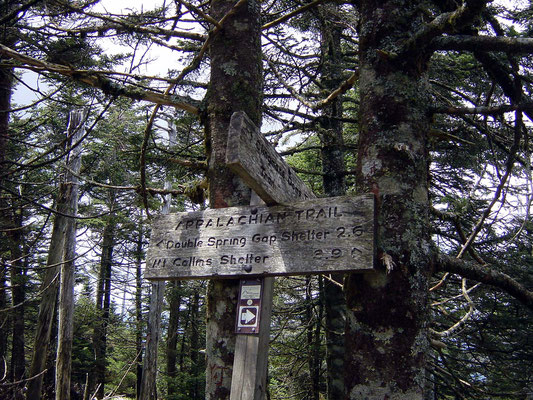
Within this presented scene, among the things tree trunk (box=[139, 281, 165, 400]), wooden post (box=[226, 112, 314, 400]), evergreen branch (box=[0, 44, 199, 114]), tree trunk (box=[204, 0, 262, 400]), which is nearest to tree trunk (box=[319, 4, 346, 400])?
tree trunk (box=[204, 0, 262, 400])

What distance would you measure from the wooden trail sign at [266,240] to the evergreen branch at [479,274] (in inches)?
20.7

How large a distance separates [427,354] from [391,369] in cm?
20

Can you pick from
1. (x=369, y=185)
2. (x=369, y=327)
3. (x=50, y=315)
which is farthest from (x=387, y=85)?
(x=50, y=315)

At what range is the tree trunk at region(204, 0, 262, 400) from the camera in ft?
8.30

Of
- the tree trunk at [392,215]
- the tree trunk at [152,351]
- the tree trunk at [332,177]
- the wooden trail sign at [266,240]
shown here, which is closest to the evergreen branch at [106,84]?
the wooden trail sign at [266,240]

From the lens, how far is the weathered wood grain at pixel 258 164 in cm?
199

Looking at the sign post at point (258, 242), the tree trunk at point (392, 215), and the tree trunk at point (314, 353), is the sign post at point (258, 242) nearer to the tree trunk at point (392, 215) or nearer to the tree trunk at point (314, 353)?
the tree trunk at point (392, 215)

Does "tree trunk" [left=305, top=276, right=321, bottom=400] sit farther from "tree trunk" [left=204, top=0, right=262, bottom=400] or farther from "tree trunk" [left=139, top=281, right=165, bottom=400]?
"tree trunk" [left=139, top=281, right=165, bottom=400]

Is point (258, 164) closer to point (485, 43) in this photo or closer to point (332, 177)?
point (485, 43)

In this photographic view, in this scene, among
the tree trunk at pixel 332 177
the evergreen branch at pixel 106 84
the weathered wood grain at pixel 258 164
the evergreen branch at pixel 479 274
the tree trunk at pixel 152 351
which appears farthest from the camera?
the tree trunk at pixel 152 351

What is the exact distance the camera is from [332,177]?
778cm

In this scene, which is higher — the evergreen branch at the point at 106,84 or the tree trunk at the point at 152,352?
the evergreen branch at the point at 106,84

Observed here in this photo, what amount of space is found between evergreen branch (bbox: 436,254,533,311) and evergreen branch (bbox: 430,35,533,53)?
1.08 m

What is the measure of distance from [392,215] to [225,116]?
1358mm
